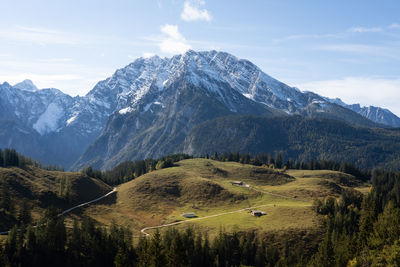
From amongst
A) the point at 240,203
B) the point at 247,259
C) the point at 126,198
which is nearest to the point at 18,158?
the point at 126,198

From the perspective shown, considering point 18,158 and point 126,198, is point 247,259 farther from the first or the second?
point 18,158

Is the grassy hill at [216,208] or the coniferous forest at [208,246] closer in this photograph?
the coniferous forest at [208,246]

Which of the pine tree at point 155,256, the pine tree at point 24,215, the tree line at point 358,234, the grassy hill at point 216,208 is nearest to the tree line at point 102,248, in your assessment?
the pine tree at point 24,215

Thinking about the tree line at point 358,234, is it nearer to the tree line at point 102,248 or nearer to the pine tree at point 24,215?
the tree line at point 102,248

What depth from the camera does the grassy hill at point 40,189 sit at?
151538mm

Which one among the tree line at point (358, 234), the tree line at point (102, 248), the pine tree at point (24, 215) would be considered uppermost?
the tree line at point (358, 234)

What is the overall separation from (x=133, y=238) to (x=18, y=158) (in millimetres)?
104361

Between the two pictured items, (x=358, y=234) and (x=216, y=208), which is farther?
(x=216, y=208)

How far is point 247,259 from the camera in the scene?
409 ft

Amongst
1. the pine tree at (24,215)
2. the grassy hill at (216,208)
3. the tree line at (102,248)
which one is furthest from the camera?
the grassy hill at (216,208)

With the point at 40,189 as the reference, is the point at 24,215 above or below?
below

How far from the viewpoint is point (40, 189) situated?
166 m

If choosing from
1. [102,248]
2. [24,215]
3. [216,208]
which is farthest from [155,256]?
[216,208]

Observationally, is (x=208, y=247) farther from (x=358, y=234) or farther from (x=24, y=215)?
(x=24, y=215)
